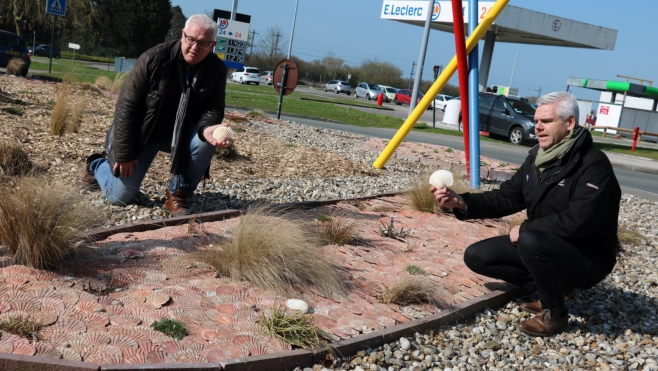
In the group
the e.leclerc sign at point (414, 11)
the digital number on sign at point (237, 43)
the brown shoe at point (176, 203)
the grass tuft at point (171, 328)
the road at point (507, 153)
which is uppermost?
the e.leclerc sign at point (414, 11)

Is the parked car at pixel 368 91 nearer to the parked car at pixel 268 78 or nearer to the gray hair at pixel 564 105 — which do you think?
the parked car at pixel 268 78

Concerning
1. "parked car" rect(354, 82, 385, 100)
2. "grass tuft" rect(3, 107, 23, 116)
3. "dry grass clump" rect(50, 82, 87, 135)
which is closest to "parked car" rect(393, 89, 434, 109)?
"parked car" rect(354, 82, 385, 100)

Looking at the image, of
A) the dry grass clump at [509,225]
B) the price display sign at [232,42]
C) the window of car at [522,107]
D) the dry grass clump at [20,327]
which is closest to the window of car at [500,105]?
the window of car at [522,107]

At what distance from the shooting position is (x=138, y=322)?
323cm

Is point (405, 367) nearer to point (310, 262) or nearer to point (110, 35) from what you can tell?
point (310, 262)

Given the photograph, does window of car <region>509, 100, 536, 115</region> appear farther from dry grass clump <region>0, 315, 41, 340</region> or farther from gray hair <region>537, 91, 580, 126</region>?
dry grass clump <region>0, 315, 41, 340</region>

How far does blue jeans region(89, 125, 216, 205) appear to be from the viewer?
522 cm

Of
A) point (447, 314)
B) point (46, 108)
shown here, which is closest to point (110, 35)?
point (46, 108)

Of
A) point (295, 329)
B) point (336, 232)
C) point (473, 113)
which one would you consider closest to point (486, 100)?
point (473, 113)

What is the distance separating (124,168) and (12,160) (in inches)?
62.4

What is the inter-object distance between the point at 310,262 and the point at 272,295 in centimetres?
36

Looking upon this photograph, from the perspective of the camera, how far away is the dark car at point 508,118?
21.3m

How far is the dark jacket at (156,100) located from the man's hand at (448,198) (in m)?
1.86

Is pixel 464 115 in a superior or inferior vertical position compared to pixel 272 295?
superior
